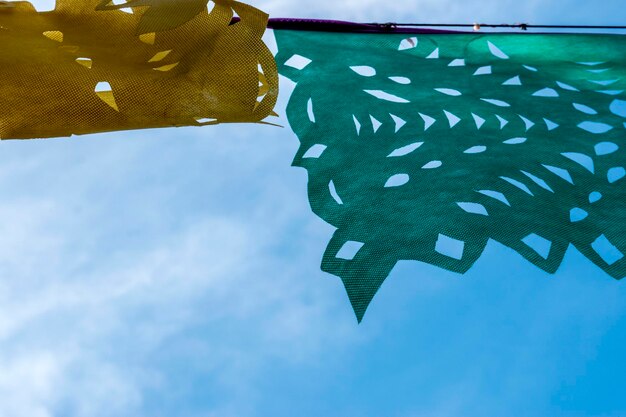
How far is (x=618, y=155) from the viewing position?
9.73 feet

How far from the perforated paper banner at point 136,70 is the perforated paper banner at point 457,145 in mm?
358

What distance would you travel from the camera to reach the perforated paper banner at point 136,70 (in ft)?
7.70

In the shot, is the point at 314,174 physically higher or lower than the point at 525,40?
lower

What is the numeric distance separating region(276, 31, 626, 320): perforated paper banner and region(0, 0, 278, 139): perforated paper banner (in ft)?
1.17

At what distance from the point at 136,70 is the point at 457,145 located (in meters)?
1.25

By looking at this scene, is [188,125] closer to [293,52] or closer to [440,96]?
[293,52]

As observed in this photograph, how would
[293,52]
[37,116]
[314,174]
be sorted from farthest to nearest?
[314,174] < [293,52] < [37,116]

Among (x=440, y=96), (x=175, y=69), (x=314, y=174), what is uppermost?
(x=175, y=69)

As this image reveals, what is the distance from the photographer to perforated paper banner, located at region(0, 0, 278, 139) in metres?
2.35

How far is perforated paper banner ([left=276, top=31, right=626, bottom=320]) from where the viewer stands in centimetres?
279

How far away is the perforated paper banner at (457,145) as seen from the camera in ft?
9.16

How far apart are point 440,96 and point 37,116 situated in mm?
1453

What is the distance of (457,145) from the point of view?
9.53 feet

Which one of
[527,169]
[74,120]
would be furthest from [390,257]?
[74,120]
